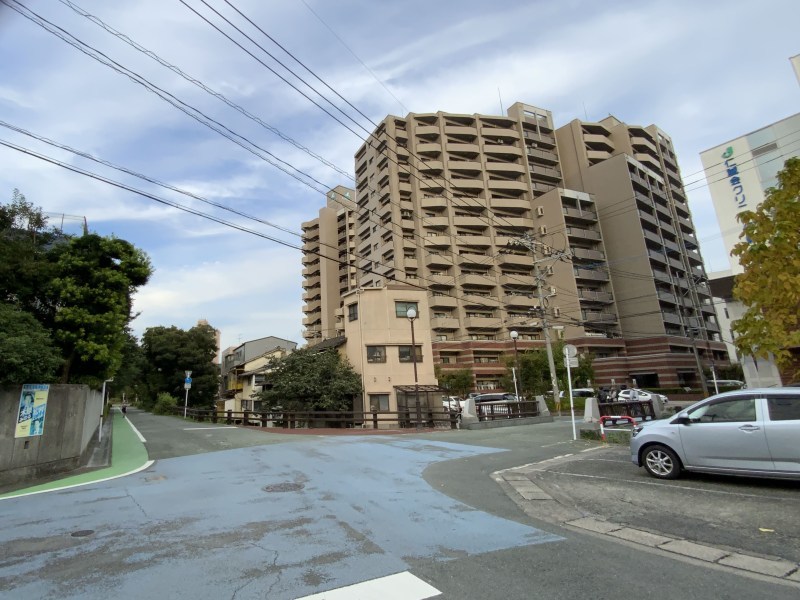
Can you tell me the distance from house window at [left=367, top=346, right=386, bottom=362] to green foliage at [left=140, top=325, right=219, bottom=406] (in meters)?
28.6

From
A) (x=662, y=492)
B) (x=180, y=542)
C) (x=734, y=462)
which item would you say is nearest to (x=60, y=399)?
(x=180, y=542)

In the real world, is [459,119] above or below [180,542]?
above

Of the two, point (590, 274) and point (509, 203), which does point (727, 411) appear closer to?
point (590, 274)

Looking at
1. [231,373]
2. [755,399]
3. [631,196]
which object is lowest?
[755,399]

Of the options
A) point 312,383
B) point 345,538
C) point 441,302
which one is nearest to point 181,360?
point 312,383

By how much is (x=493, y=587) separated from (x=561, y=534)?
1.86m

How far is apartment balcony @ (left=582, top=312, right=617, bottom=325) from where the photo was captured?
58625 millimetres

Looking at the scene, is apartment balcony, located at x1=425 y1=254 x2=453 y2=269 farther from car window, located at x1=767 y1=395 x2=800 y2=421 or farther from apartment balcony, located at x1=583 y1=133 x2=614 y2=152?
car window, located at x1=767 y1=395 x2=800 y2=421

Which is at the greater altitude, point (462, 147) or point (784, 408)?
point (462, 147)

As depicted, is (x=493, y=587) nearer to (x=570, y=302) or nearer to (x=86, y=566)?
(x=86, y=566)

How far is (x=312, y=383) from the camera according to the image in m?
24.6

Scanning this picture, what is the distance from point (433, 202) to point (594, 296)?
2617 centimetres

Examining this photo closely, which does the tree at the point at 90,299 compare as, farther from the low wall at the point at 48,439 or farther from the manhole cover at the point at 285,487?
the manhole cover at the point at 285,487

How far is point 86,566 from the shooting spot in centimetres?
418
